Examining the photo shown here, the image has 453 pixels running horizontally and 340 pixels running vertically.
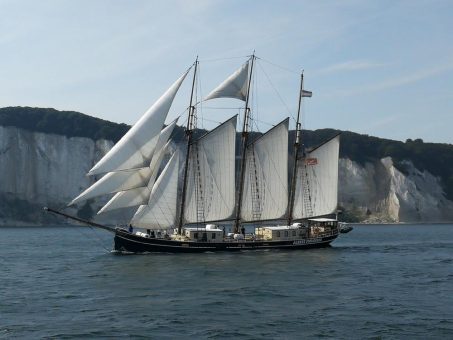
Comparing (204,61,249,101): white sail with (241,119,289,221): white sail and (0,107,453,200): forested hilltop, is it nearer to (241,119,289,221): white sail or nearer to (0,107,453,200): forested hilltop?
(241,119,289,221): white sail

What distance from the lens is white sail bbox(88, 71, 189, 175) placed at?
5525 centimetres

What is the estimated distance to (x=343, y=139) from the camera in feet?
562

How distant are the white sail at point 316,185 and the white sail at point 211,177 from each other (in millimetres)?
9678

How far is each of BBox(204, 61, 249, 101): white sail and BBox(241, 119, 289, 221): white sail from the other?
509 cm

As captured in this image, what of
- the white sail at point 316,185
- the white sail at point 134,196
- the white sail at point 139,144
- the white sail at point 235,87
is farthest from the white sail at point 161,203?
the white sail at point 316,185

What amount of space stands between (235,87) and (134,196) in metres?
15.8

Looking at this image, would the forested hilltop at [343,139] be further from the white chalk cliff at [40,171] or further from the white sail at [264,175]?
the white sail at [264,175]

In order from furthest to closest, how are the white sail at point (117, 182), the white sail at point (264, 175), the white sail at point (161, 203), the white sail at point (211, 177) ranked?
the white sail at point (264, 175) → the white sail at point (211, 177) → the white sail at point (161, 203) → the white sail at point (117, 182)

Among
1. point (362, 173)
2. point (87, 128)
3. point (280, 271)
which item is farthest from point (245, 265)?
point (362, 173)

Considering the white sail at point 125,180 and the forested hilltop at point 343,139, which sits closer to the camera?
the white sail at point 125,180

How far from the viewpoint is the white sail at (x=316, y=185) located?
71.4 metres

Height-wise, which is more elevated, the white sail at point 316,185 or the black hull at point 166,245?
the white sail at point 316,185

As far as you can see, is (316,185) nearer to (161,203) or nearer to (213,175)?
(213,175)

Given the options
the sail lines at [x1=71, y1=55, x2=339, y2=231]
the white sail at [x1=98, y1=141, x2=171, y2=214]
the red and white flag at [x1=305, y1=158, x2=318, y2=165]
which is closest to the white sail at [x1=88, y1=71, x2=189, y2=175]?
the sail lines at [x1=71, y1=55, x2=339, y2=231]
